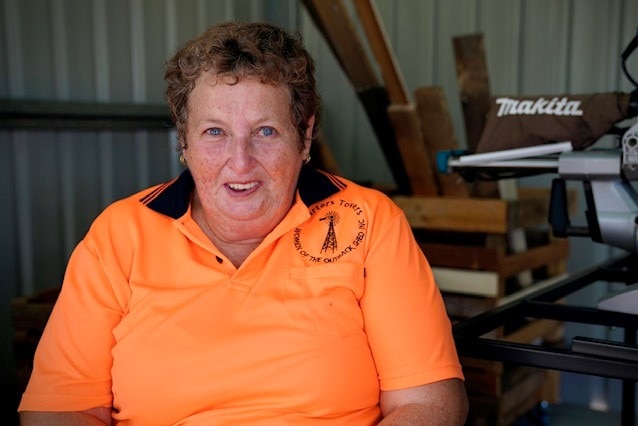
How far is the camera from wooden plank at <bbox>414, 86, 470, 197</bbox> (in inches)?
115

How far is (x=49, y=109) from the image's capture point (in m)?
3.16

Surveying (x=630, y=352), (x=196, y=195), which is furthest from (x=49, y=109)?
(x=630, y=352)

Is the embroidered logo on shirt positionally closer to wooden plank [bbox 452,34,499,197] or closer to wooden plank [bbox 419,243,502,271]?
wooden plank [bbox 452,34,499,197]

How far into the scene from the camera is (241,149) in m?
1.58

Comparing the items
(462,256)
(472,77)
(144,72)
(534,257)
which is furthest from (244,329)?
(144,72)

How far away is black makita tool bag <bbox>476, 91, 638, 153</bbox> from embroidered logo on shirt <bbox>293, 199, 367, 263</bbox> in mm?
494

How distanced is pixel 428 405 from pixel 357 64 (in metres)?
1.94

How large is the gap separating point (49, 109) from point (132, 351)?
1883mm

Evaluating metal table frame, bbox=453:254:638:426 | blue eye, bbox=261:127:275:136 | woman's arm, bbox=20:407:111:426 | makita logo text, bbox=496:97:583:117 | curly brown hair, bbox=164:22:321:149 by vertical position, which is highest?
curly brown hair, bbox=164:22:321:149

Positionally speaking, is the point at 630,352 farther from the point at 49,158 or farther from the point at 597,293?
the point at 49,158

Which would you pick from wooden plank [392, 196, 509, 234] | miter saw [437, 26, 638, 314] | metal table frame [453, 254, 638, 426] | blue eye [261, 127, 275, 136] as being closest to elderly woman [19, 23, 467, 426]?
blue eye [261, 127, 275, 136]

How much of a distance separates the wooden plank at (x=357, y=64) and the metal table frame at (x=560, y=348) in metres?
1.25

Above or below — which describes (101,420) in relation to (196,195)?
below

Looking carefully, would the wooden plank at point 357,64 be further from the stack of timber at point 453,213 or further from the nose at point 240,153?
the nose at point 240,153
